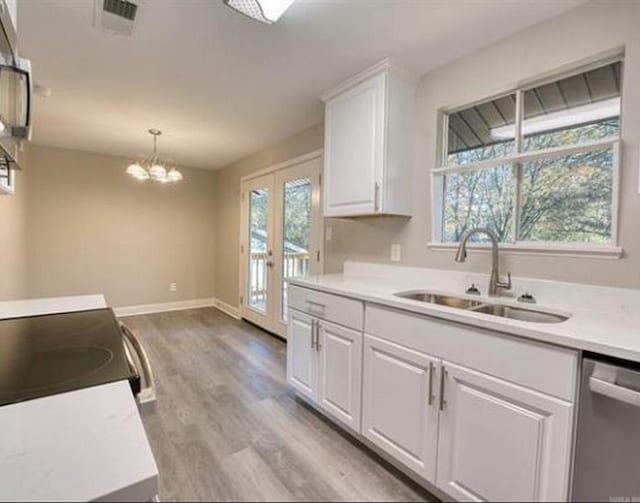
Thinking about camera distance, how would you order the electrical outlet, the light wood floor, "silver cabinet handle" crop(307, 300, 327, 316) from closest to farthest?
1. the light wood floor
2. "silver cabinet handle" crop(307, 300, 327, 316)
3. the electrical outlet

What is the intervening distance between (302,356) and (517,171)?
1477 mm

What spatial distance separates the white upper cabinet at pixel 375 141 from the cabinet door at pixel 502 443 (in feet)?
4.53

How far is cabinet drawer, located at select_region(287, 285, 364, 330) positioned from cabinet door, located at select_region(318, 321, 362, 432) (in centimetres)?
4

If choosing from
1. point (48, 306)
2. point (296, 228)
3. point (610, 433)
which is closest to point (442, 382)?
point (610, 433)

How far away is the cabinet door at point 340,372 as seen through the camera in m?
1.47

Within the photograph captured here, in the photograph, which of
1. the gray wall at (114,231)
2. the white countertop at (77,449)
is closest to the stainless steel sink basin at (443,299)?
the white countertop at (77,449)

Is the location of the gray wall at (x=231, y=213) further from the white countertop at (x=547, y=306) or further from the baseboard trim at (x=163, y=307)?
the white countertop at (x=547, y=306)

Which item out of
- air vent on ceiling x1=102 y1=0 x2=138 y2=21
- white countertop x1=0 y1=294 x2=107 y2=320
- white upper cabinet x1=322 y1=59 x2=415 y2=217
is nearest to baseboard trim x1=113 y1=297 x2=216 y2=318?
white countertop x1=0 y1=294 x2=107 y2=320

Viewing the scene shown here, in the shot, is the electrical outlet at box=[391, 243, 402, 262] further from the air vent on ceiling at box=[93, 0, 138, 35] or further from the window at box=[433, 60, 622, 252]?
the air vent on ceiling at box=[93, 0, 138, 35]

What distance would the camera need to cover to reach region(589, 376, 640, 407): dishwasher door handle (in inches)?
22.6

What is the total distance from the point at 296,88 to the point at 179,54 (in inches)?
29.4

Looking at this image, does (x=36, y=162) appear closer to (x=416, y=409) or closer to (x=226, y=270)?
(x=226, y=270)

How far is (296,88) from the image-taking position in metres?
2.22

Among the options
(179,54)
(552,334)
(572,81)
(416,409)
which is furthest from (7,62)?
(572,81)
